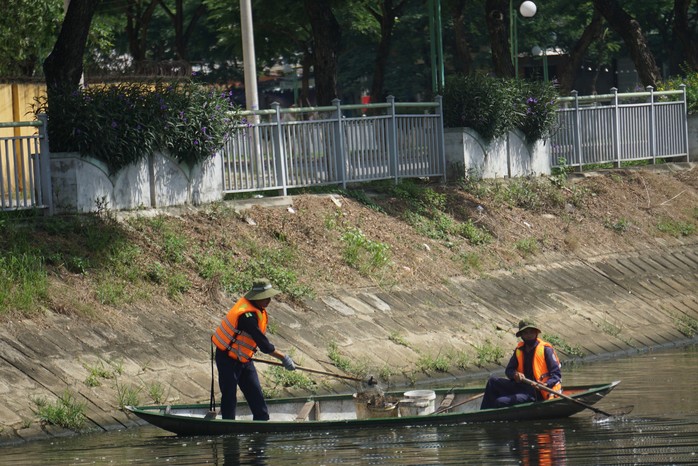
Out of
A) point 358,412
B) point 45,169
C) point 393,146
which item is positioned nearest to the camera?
point 358,412

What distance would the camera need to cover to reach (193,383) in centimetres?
1697

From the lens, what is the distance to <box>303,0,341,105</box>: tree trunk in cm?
2964

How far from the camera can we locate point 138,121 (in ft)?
67.8

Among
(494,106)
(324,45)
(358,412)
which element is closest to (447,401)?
(358,412)

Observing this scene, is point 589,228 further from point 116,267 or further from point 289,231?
point 116,267

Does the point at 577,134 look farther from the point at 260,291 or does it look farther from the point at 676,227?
the point at 260,291

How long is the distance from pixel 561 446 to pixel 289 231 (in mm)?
9201

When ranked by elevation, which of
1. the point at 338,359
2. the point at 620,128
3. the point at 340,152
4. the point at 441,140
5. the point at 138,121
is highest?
the point at 138,121

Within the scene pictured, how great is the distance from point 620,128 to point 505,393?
55.6ft

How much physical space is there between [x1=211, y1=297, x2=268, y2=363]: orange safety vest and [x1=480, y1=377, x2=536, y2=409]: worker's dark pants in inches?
106

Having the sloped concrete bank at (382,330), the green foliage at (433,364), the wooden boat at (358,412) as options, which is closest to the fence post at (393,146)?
the sloped concrete bank at (382,330)

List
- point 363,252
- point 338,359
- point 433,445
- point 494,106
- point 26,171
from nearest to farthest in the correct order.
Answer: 1. point 433,445
2. point 338,359
3. point 26,171
4. point 363,252
5. point 494,106

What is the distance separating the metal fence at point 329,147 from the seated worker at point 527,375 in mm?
8313

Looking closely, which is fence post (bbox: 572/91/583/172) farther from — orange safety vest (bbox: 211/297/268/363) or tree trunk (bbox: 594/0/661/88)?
orange safety vest (bbox: 211/297/268/363)
